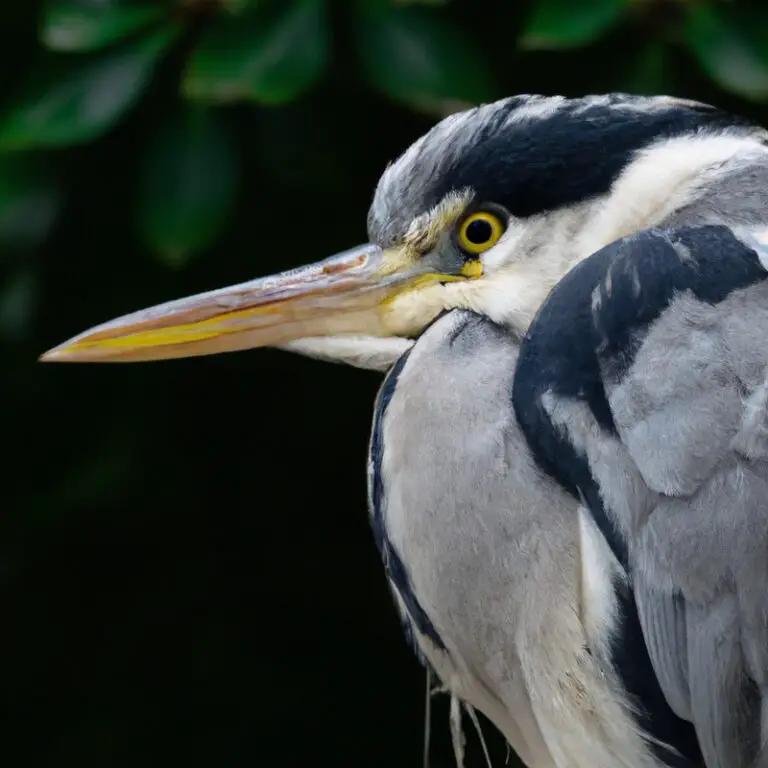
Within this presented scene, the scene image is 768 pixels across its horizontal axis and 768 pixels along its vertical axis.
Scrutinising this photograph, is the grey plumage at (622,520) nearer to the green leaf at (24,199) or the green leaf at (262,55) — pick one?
the green leaf at (262,55)

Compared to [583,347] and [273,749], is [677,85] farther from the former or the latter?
[273,749]

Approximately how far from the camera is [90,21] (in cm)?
167

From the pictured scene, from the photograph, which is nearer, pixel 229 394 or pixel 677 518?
pixel 677 518

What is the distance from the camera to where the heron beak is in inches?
46.8

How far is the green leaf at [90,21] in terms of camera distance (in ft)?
5.42

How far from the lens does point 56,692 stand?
7.86ft

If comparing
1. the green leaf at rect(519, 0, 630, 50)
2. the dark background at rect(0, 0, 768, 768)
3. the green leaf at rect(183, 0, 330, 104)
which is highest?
the green leaf at rect(183, 0, 330, 104)

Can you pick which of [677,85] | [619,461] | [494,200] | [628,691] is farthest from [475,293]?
[677,85]

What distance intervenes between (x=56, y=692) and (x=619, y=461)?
167cm

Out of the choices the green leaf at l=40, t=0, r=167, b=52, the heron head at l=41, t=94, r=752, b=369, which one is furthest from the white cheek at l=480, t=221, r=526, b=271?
the green leaf at l=40, t=0, r=167, b=52

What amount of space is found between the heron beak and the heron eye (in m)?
0.08

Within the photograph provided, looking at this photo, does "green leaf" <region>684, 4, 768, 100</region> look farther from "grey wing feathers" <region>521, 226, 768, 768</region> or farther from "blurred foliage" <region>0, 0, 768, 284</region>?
"grey wing feathers" <region>521, 226, 768, 768</region>

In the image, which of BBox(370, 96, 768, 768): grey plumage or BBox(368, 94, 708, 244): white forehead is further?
BBox(368, 94, 708, 244): white forehead

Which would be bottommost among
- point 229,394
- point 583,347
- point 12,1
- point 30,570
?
point 30,570
